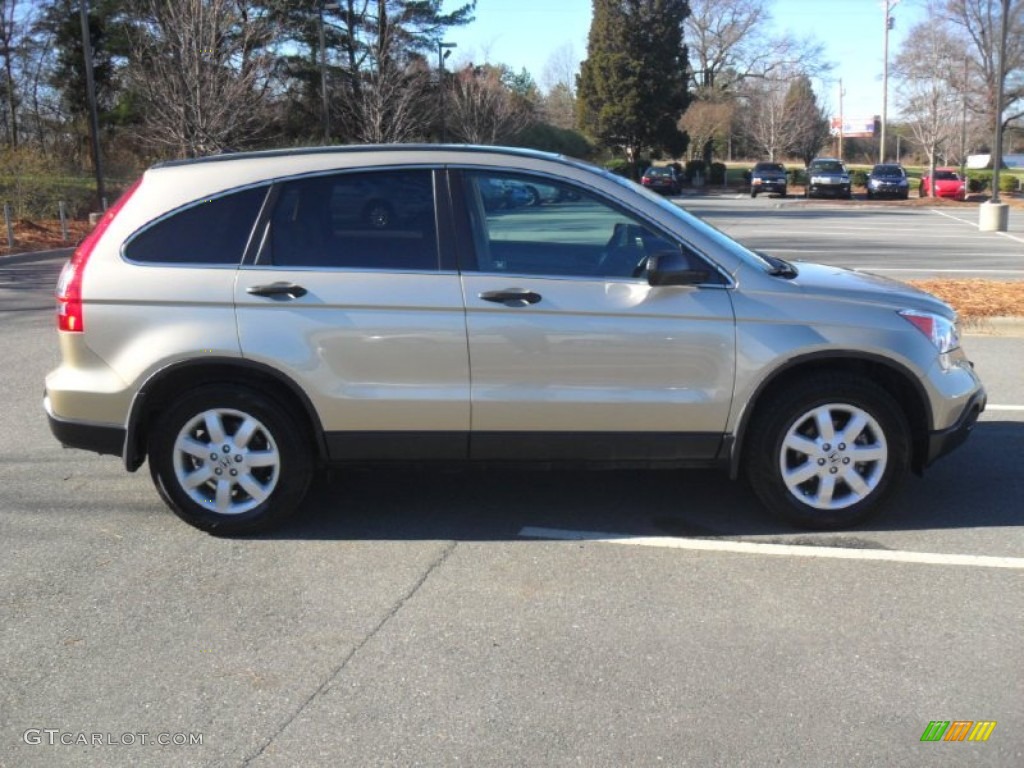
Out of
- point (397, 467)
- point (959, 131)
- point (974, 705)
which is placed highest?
point (959, 131)

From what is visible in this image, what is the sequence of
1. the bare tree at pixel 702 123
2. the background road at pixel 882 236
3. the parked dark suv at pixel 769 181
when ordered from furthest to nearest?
the bare tree at pixel 702 123 < the parked dark suv at pixel 769 181 < the background road at pixel 882 236

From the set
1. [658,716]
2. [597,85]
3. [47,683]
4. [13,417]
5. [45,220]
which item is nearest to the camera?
[658,716]

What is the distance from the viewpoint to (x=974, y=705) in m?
3.28

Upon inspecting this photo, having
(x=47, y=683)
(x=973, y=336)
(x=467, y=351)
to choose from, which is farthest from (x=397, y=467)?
(x=973, y=336)

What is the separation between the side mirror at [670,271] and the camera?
4.42 m

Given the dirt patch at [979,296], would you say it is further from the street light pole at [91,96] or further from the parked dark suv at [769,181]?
the parked dark suv at [769,181]

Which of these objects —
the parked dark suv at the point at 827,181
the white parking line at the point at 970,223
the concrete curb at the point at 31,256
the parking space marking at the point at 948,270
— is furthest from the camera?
the parked dark suv at the point at 827,181

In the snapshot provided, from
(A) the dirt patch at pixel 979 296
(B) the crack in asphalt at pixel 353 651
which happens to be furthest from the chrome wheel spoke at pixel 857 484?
(A) the dirt patch at pixel 979 296

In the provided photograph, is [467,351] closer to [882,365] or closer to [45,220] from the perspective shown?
[882,365]

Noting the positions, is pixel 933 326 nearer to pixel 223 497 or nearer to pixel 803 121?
pixel 223 497

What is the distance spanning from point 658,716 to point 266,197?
9.70 feet

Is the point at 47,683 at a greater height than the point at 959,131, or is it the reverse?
the point at 959,131

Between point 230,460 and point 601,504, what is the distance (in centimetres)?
193

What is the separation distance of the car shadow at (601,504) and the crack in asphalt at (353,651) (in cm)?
31
